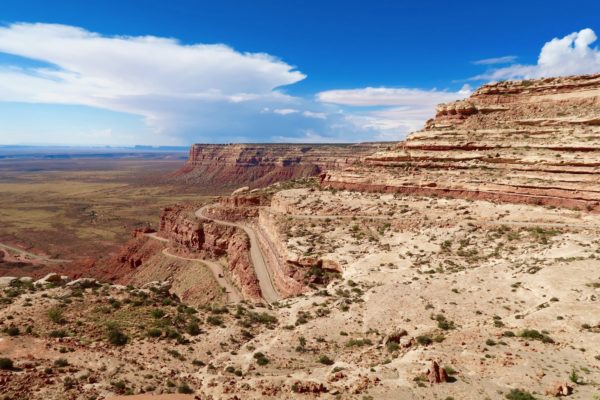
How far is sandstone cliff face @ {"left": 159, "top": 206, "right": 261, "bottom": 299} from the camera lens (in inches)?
1913

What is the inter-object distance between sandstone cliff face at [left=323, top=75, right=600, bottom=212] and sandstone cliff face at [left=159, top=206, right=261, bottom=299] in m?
17.9

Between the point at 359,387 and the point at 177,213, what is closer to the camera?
the point at 359,387

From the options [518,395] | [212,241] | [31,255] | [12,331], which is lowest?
[31,255]

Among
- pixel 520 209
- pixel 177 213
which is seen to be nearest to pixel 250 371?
pixel 520 209

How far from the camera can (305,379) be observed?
16625 millimetres

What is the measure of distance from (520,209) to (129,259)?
214 feet

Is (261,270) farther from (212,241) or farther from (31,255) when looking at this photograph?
(31,255)

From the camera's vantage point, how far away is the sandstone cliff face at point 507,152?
4009cm

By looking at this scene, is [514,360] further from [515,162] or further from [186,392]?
[515,162]

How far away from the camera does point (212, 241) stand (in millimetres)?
60844

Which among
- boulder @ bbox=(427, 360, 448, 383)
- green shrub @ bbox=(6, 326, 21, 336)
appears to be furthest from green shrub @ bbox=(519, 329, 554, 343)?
green shrub @ bbox=(6, 326, 21, 336)

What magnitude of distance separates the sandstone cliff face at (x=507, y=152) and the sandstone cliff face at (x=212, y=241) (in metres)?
17.9

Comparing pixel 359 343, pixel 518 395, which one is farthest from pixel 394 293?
pixel 518 395

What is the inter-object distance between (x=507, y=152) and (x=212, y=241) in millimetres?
43813
